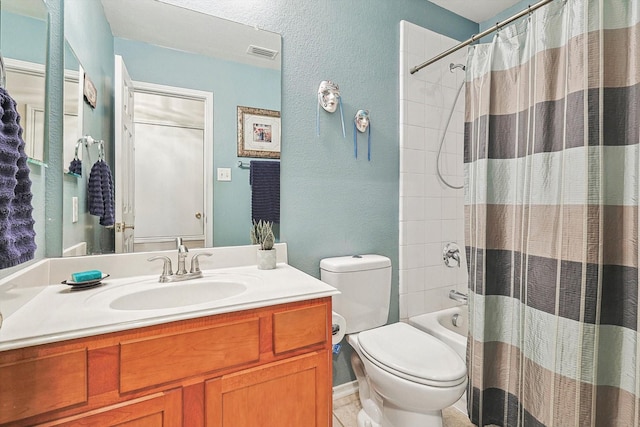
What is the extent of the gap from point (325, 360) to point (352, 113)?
1.33 m

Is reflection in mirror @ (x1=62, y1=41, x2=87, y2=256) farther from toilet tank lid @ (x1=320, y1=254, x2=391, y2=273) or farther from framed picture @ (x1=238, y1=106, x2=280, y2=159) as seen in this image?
toilet tank lid @ (x1=320, y1=254, x2=391, y2=273)

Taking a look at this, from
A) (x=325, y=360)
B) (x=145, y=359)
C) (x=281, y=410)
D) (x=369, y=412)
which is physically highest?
(x=145, y=359)

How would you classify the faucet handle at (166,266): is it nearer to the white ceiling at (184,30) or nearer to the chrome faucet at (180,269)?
the chrome faucet at (180,269)

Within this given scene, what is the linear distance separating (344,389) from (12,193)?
1.76m

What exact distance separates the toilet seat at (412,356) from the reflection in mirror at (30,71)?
137 cm

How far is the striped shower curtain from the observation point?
3.31ft

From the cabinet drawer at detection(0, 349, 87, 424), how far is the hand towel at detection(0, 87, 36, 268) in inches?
10.5

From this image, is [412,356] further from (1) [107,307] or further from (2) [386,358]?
(1) [107,307]

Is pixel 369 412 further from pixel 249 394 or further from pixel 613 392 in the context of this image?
pixel 613 392

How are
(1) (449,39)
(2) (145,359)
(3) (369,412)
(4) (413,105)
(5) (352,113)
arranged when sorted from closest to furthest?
(2) (145,359) → (3) (369,412) → (5) (352,113) → (4) (413,105) → (1) (449,39)

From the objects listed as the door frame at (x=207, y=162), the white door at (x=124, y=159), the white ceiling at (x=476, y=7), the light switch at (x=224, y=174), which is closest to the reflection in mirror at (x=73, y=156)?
the white door at (x=124, y=159)

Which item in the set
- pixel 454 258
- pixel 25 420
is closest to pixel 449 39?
pixel 454 258

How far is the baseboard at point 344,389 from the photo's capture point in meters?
1.75

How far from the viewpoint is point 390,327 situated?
1600mm
